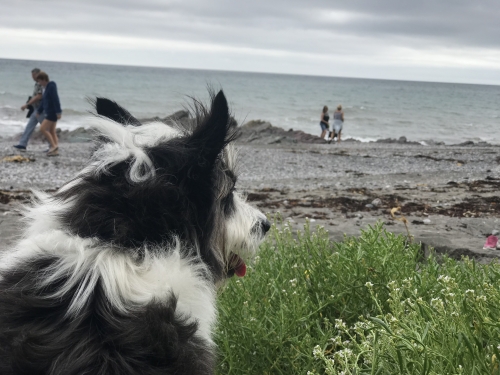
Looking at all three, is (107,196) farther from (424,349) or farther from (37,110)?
(37,110)

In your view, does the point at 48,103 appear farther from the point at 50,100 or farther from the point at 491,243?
the point at 491,243

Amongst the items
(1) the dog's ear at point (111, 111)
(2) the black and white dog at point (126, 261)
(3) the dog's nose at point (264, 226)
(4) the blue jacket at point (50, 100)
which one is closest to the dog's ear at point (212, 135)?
(2) the black and white dog at point (126, 261)

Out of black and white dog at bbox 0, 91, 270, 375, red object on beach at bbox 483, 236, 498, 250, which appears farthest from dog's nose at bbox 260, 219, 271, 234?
red object on beach at bbox 483, 236, 498, 250

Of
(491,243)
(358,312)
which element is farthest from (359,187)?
(358,312)

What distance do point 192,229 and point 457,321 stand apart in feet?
4.21

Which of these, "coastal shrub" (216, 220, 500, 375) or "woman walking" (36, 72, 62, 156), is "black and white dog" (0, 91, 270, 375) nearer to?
"coastal shrub" (216, 220, 500, 375)

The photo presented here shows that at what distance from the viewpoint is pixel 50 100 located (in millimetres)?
17141

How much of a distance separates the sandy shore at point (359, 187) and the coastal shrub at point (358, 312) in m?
1.51

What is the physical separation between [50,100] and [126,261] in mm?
15827

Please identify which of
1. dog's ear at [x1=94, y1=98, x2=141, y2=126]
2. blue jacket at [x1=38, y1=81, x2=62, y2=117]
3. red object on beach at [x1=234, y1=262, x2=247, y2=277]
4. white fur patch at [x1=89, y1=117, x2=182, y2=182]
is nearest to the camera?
white fur patch at [x1=89, y1=117, x2=182, y2=182]

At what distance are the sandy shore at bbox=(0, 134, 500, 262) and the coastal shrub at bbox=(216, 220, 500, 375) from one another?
1.51 meters

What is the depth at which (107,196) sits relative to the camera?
2652mm

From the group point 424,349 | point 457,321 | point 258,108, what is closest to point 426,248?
point 457,321

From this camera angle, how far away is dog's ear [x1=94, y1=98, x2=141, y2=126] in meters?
3.53
